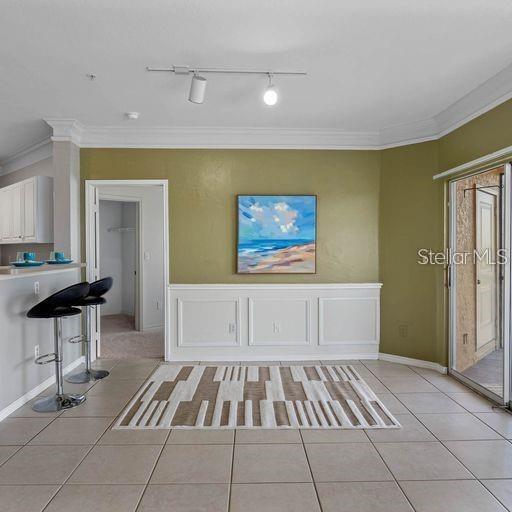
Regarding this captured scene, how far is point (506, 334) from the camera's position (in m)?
3.12

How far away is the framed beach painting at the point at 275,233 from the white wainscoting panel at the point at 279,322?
0.37m

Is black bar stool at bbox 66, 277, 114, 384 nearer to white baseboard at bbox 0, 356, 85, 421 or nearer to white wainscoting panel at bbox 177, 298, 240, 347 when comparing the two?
white baseboard at bbox 0, 356, 85, 421

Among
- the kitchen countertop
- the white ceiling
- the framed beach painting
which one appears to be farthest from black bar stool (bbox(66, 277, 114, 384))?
the white ceiling

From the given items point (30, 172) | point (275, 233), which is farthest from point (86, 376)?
point (30, 172)

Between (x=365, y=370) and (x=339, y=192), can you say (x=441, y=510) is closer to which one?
(x=365, y=370)

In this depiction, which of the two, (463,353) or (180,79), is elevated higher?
(180,79)

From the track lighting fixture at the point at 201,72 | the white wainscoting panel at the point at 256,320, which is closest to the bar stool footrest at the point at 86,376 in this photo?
the white wainscoting panel at the point at 256,320

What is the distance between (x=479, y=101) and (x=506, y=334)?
77.6 inches

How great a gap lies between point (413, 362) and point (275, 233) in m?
2.08

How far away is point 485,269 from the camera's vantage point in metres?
3.47

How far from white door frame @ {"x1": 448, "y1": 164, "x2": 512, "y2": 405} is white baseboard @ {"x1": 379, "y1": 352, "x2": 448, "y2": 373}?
0.36 feet

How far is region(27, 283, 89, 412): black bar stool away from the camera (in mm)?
3002

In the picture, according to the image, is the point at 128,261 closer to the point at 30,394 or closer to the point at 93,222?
the point at 93,222

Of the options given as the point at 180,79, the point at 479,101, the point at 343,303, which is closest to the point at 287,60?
the point at 180,79
